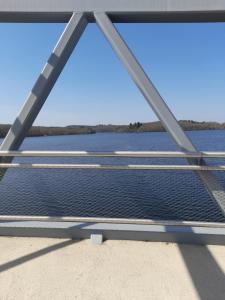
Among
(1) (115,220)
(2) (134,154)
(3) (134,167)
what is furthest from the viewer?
(1) (115,220)

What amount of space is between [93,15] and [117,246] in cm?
204

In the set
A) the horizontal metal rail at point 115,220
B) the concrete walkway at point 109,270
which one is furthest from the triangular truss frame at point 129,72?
the concrete walkway at point 109,270

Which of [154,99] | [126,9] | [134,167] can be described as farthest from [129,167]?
[126,9]

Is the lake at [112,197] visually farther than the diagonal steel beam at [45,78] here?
Yes

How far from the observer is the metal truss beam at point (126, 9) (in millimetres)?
2385

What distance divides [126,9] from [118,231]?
195 centimetres

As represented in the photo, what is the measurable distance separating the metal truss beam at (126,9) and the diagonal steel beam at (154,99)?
0.34 feet

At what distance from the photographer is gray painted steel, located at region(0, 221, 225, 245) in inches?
98.5

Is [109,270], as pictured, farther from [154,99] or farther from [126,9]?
[126,9]

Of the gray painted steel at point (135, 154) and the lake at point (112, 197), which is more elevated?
the lake at point (112, 197)

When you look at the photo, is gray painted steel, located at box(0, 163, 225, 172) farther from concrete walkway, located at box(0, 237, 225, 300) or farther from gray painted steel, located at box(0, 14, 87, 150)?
concrete walkway, located at box(0, 237, 225, 300)

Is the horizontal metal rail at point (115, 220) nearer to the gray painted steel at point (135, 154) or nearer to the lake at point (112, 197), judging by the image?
the gray painted steel at point (135, 154)

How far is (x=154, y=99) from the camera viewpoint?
2459 millimetres

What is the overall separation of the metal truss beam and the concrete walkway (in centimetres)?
199
